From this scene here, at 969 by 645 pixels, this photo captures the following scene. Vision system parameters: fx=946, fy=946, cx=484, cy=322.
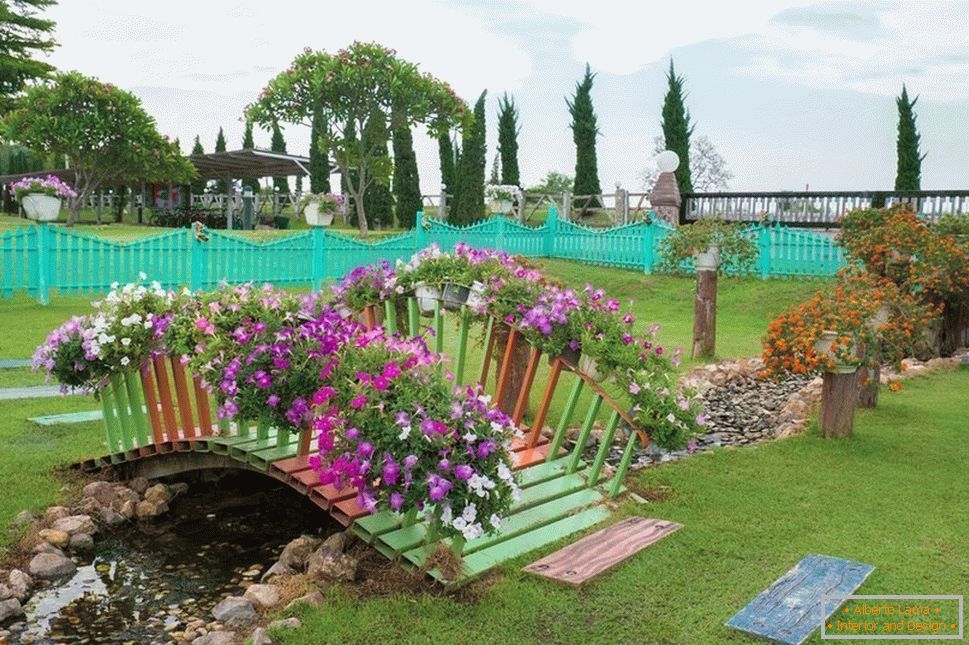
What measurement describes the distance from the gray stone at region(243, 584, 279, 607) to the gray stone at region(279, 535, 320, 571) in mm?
453

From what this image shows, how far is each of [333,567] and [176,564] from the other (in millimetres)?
1272

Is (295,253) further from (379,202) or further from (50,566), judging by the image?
(379,202)

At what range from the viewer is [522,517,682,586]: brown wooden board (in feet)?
14.1

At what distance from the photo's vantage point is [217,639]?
151 inches

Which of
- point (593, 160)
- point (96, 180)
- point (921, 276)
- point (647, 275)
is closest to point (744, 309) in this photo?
point (647, 275)

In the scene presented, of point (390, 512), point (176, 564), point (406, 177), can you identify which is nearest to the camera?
point (390, 512)

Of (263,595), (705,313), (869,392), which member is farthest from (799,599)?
(705,313)

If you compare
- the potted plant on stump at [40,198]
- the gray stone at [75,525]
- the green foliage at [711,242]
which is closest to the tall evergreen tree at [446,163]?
the potted plant on stump at [40,198]

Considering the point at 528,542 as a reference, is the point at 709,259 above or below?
above

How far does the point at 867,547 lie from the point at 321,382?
9.34 feet

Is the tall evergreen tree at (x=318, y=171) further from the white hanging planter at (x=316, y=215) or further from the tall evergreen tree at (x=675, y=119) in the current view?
the white hanging planter at (x=316, y=215)

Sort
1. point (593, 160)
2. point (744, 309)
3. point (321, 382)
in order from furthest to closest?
point (593, 160)
point (744, 309)
point (321, 382)

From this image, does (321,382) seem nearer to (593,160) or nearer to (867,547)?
(867,547)

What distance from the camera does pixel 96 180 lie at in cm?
2741
